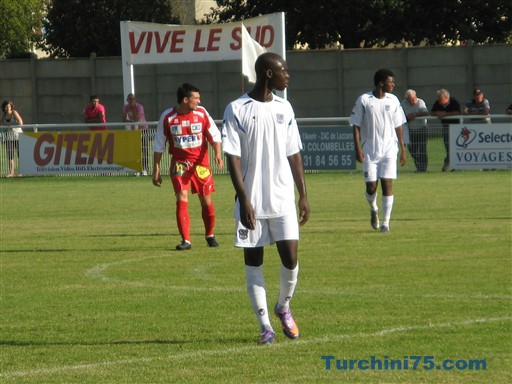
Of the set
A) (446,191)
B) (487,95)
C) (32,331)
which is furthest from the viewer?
(487,95)

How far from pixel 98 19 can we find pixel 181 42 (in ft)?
130

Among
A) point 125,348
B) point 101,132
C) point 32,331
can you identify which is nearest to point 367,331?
point 125,348

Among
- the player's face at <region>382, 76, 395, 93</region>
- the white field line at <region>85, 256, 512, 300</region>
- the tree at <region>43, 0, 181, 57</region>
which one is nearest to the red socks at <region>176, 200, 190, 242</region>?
the white field line at <region>85, 256, 512, 300</region>

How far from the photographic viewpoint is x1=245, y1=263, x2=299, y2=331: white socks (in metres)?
9.08

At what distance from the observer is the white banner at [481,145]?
28.7 m

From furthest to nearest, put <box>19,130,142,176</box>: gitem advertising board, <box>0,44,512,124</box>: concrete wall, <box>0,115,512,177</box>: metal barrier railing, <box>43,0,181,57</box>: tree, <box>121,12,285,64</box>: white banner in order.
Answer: <box>43,0,181,57</box>: tree, <box>0,44,512,124</box>: concrete wall, <box>121,12,285,64</box>: white banner, <box>19,130,142,176</box>: gitem advertising board, <box>0,115,512,177</box>: metal barrier railing

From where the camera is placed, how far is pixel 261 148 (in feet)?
29.7

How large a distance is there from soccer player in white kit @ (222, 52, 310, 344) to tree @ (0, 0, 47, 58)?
6055 centimetres

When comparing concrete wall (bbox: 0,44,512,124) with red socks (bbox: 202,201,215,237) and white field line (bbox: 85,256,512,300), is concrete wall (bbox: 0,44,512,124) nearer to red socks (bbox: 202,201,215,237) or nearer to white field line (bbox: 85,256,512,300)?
red socks (bbox: 202,201,215,237)

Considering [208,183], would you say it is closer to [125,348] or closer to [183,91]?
[183,91]

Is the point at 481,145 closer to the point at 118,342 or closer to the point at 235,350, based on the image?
the point at 118,342

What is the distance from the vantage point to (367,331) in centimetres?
945

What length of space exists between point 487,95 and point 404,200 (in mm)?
25869

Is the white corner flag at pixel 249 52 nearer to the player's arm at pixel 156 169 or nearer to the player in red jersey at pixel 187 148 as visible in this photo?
the player in red jersey at pixel 187 148
